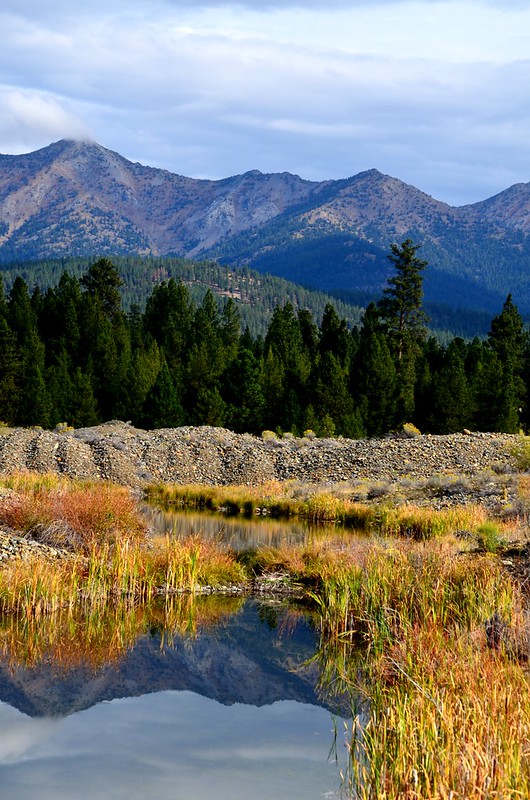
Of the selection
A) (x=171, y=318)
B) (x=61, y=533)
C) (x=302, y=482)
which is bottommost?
(x=302, y=482)

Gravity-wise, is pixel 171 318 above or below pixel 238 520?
above

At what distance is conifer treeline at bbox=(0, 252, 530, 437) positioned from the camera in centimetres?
6581

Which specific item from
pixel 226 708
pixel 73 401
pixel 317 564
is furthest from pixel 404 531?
pixel 73 401

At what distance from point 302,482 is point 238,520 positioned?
37.2 feet

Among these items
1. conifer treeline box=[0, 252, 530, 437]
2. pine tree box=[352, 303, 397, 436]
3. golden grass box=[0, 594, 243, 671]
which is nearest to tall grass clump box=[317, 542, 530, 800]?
golden grass box=[0, 594, 243, 671]

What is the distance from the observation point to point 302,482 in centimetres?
4638

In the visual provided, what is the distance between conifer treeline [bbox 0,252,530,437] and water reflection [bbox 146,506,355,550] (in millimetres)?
26715

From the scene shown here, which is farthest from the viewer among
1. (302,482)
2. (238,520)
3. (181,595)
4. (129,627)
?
(302,482)

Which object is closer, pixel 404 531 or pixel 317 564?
pixel 317 564

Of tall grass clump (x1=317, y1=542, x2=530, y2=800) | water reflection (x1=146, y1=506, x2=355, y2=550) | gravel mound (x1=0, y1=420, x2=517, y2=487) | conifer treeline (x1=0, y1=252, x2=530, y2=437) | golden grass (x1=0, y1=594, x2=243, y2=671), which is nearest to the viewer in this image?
tall grass clump (x1=317, y1=542, x2=530, y2=800)

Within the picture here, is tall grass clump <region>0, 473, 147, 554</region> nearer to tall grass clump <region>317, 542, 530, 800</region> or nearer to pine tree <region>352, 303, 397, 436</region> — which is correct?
tall grass clump <region>317, 542, 530, 800</region>

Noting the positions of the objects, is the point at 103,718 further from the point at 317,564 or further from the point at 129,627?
the point at 317,564

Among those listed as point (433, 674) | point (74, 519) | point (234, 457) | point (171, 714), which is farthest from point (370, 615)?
point (234, 457)

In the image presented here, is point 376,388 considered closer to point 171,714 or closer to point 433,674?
point 171,714
